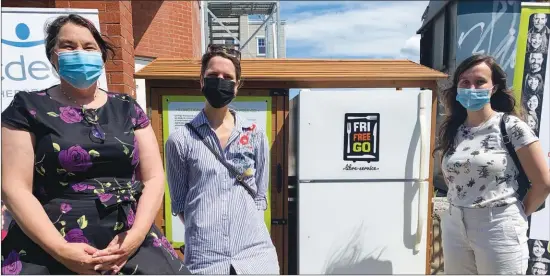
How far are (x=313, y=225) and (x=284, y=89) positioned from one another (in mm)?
1116

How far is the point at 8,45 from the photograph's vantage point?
2.74 m

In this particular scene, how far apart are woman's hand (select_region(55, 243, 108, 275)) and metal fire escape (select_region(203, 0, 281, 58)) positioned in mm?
9203

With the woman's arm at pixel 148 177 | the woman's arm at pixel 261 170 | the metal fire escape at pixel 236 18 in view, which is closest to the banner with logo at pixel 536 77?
the woman's arm at pixel 261 170

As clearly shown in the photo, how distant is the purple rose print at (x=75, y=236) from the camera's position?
130cm

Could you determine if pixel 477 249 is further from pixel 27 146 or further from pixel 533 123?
pixel 27 146

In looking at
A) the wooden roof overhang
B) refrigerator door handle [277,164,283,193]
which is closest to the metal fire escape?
the wooden roof overhang

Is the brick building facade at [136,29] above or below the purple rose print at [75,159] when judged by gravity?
above

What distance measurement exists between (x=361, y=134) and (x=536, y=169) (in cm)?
124

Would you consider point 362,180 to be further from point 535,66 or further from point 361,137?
point 535,66

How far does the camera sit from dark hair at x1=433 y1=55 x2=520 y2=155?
2268 millimetres

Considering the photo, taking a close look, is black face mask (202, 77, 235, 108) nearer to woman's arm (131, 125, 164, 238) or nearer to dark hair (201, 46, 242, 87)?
dark hair (201, 46, 242, 87)

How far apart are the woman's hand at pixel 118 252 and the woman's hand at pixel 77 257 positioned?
0.02 meters

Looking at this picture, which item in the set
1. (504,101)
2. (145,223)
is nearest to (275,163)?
(504,101)

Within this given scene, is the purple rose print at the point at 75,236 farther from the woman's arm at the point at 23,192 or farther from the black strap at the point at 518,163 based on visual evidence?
the black strap at the point at 518,163
